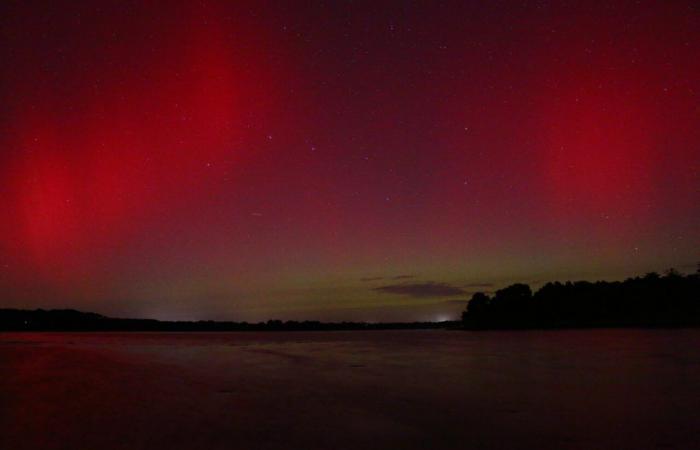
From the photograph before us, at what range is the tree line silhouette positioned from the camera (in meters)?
98.2

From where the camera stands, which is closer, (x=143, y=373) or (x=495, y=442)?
(x=495, y=442)

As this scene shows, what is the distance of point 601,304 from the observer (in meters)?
109

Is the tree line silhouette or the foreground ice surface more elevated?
the tree line silhouette

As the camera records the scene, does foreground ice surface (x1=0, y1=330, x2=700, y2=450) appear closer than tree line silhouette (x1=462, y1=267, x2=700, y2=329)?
Yes

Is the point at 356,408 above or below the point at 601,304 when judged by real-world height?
below

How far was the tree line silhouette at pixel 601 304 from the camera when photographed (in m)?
98.2

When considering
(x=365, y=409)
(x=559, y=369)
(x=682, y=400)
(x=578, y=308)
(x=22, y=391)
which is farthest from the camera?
(x=578, y=308)

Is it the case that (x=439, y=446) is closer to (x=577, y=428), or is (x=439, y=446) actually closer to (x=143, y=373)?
(x=577, y=428)

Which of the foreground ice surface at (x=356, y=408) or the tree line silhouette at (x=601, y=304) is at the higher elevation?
the tree line silhouette at (x=601, y=304)

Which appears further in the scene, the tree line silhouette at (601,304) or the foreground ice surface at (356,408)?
the tree line silhouette at (601,304)

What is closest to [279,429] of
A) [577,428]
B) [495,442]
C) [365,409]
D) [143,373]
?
[365,409]

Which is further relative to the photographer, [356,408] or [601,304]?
[601,304]

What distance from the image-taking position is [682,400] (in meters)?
13.7

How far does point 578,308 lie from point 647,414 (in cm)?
11137
